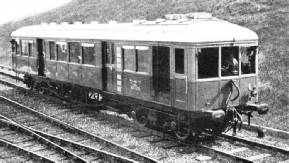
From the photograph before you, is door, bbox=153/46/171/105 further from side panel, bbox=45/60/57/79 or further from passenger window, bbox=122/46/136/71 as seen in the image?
side panel, bbox=45/60/57/79

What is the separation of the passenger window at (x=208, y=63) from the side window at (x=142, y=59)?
179 centimetres

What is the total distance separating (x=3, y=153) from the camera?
11.4 m

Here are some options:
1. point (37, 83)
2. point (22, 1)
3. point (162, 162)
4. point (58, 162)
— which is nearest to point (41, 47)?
point (37, 83)

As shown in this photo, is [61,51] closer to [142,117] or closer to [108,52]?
→ [108,52]

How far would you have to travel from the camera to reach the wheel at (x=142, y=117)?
42.9 ft

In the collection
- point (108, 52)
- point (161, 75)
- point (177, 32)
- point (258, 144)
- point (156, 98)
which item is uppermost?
point (177, 32)

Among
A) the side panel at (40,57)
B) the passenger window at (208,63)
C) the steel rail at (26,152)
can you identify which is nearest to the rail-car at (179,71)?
the passenger window at (208,63)

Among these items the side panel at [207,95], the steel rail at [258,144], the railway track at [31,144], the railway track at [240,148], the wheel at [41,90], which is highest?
the side panel at [207,95]

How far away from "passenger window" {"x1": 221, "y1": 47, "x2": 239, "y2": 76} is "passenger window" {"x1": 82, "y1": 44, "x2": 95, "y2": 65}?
5370mm

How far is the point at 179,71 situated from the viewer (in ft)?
36.1

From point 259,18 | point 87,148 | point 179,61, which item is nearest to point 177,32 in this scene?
point 179,61

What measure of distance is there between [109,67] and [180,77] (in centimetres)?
380

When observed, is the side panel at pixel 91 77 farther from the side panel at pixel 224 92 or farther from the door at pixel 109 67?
the side panel at pixel 224 92

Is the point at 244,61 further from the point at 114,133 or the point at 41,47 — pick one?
the point at 41,47
